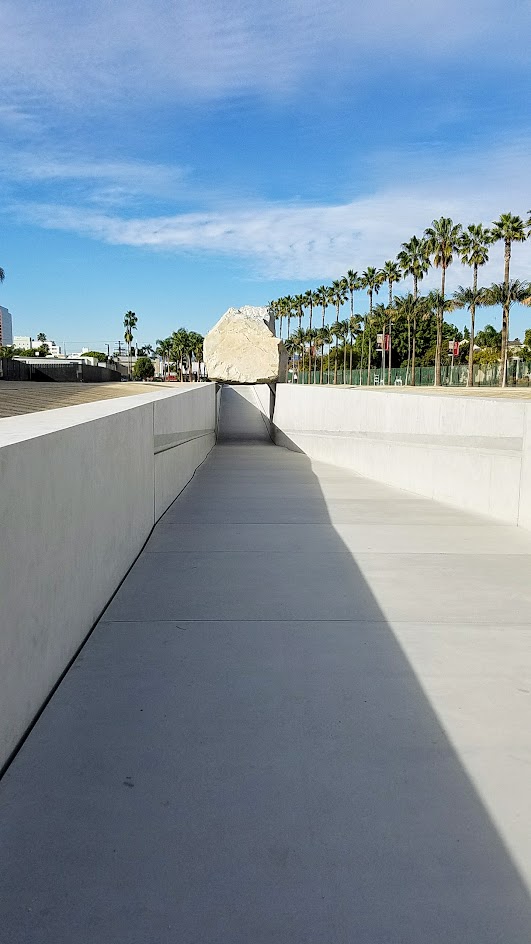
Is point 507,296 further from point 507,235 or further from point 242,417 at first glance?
point 242,417

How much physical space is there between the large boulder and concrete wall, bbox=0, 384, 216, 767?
21.8 metres

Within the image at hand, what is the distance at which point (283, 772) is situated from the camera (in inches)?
127

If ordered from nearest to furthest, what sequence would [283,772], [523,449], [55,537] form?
[283,772] → [55,537] → [523,449]

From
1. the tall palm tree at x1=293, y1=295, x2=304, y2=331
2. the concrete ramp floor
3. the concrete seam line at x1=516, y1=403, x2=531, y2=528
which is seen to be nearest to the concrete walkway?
the concrete seam line at x1=516, y1=403, x2=531, y2=528

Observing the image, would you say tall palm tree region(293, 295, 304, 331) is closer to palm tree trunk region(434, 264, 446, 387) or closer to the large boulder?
palm tree trunk region(434, 264, 446, 387)

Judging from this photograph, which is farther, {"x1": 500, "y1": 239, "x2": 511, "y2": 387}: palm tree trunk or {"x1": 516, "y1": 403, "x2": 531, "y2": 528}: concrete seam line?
{"x1": 500, "y1": 239, "x2": 511, "y2": 387}: palm tree trunk

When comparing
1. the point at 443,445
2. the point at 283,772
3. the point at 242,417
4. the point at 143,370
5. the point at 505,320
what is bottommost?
the point at 242,417

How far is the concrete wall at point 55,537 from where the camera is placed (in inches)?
126

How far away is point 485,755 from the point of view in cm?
339

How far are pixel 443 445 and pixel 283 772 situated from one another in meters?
8.12

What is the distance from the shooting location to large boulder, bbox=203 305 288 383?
93.5 feet

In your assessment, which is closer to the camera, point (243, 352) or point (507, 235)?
point (243, 352)

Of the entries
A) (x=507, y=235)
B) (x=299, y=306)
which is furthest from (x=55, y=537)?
(x=299, y=306)

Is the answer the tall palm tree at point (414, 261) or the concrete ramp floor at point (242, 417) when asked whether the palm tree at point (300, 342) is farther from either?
the concrete ramp floor at point (242, 417)
